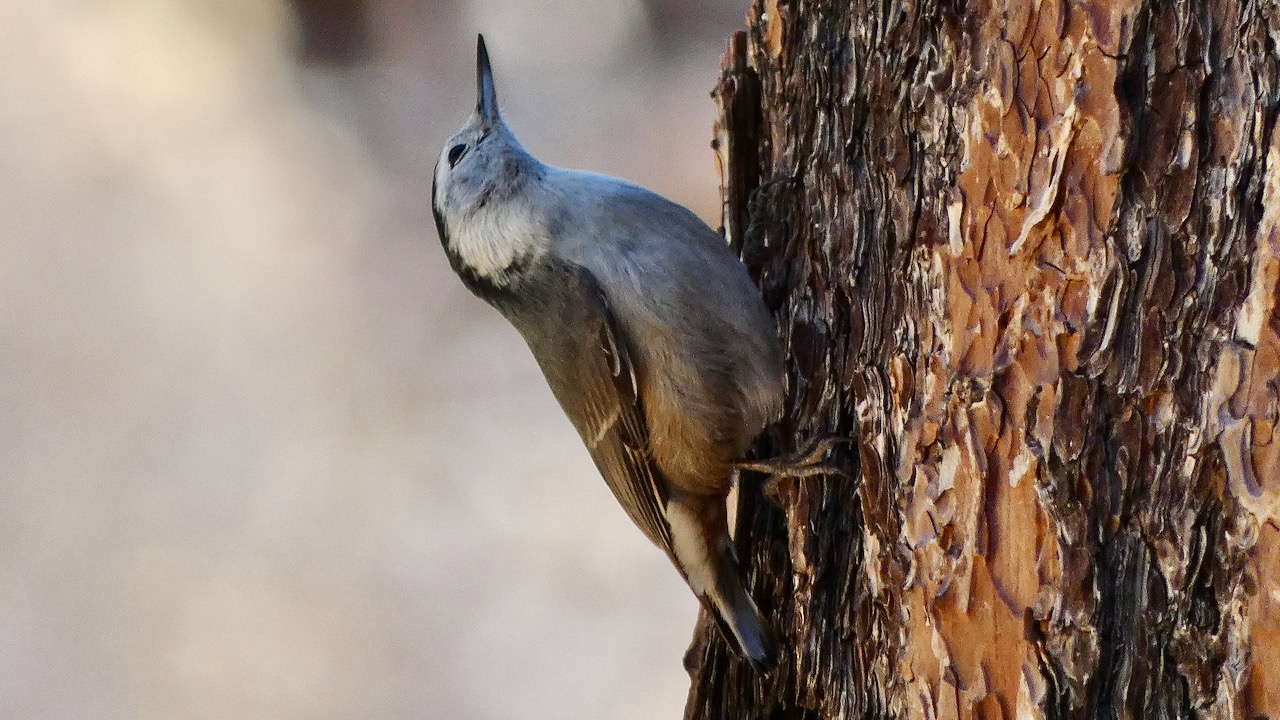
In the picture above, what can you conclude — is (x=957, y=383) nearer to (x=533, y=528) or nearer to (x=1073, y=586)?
(x=1073, y=586)

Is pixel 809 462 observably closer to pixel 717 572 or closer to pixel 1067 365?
pixel 717 572

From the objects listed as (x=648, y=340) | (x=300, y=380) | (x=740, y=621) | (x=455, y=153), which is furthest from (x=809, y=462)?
(x=300, y=380)

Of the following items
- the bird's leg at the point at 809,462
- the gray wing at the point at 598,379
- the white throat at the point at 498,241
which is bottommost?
the bird's leg at the point at 809,462

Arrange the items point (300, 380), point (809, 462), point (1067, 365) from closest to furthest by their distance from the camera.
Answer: point (1067, 365) < point (809, 462) < point (300, 380)

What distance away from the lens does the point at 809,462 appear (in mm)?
1694

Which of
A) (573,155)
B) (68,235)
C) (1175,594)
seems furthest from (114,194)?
(1175,594)

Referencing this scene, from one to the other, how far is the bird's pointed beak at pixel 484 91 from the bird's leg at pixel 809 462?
94 cm

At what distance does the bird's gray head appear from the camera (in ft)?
6.90

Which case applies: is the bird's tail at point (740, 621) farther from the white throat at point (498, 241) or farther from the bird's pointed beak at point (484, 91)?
the bird's pointed beak at point (484, 91)

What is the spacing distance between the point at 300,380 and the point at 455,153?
1.71 m

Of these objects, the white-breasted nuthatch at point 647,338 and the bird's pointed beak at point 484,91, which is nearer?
the white-breasted nuthatch at point 647,338

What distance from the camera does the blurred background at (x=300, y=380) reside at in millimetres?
3516

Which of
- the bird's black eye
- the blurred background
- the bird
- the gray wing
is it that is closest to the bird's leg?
the bird

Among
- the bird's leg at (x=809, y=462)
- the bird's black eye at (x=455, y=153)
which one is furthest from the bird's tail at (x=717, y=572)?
the bird's black eye at (x=455, y=153)
